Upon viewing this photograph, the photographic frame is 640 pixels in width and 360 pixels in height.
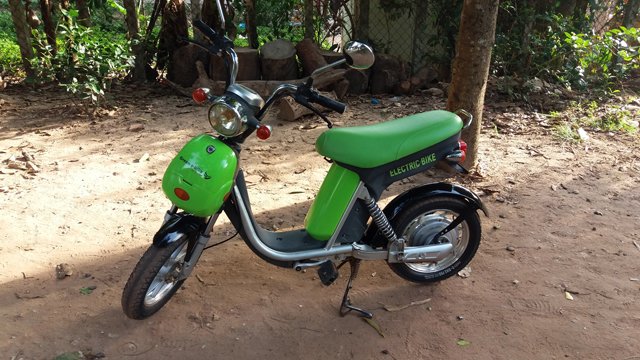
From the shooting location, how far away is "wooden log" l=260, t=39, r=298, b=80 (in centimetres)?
633

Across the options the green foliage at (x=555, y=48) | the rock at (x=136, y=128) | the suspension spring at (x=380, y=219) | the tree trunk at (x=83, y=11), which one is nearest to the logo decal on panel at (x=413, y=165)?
the suspension spring at (x=380, y=219)

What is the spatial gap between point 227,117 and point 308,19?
214 inches

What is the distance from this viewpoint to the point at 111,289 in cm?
289

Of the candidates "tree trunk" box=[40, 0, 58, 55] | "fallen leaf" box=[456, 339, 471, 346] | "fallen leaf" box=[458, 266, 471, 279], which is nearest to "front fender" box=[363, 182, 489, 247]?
"fallen leaf" box=[458, 266, 471, 279]

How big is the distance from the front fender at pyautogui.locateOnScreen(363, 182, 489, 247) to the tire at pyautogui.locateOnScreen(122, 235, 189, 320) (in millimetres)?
985

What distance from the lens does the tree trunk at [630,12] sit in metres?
6.75

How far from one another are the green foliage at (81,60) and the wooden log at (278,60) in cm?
164

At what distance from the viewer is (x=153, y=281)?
8.21ft

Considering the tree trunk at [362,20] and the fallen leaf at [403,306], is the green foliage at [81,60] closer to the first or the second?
the tree trunk at [362,20]

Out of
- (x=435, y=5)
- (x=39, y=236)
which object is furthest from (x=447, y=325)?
(x=435, y=5)

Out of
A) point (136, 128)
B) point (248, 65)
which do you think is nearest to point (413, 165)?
point (136, 128)

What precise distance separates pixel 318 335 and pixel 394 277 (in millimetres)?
696

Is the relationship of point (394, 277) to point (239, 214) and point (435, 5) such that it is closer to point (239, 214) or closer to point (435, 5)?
point (239, 214)

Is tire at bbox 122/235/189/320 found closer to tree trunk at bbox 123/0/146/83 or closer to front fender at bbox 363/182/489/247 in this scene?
front fender at bbox 363/182/489/247
